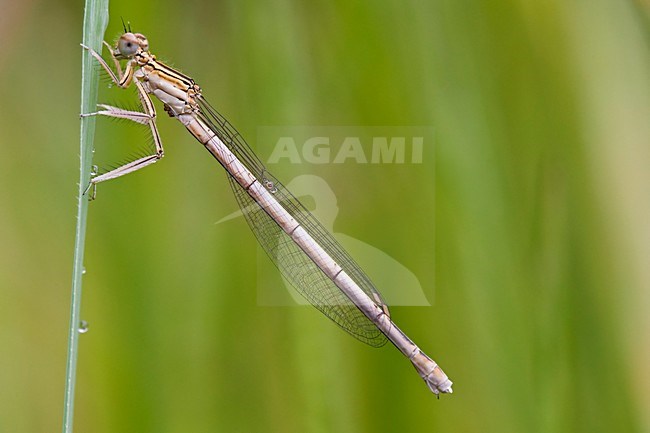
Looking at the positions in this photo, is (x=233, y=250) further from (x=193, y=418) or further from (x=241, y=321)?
(x=193, y=418)

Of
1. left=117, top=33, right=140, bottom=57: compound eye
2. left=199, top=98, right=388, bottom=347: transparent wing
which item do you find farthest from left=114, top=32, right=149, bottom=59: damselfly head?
left=199, top=98, right=388, bottom=347: transparent wing

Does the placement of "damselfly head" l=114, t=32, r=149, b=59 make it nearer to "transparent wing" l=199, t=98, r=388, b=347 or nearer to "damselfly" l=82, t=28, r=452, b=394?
"damselfly" l=82, t=28, r=452, b=394

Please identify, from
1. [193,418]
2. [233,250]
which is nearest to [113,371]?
[193,418]

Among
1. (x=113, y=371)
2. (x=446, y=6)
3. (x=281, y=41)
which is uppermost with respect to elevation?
(x=446, y=6)

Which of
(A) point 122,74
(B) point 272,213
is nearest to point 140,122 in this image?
(A) point 122,74

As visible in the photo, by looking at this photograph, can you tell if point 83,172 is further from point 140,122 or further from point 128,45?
point 128,45

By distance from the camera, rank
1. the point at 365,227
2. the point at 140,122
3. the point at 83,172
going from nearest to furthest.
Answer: the point at 83,172
the point at 140,122
the point at 365,227
